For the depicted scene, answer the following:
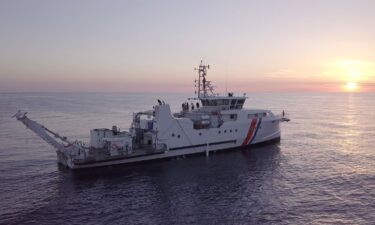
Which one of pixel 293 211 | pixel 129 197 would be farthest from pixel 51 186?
pixel 293 211

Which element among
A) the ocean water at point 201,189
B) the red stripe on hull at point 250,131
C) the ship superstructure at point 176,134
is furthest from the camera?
the red stripe on hull at point 250,131

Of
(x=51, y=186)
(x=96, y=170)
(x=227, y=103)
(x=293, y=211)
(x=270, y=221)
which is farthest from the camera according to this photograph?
(x=227, y=103)

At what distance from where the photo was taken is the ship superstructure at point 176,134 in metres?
32.8

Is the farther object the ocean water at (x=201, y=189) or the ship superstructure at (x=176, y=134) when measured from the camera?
the ship superstructure at (x=176, y=134)

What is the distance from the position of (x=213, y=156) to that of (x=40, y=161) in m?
19.1

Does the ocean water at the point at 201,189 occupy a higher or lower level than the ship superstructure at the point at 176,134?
lower

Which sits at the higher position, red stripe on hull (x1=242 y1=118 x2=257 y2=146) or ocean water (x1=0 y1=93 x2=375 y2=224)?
red stripe on hull (x1=242 y1=118 x2=257 y2=146)

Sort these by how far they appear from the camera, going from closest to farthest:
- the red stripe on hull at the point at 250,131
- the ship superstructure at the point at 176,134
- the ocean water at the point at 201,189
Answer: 1. the ocean water at the point at 201,189
2. the ship superstructure at the point at 176,134
3. the red stripe on hull at the point at 250,131

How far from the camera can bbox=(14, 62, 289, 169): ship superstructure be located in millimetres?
32844

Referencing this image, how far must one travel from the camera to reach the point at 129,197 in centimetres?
2583

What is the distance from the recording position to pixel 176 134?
37406 millimetres

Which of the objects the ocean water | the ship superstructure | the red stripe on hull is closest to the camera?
the ocean water

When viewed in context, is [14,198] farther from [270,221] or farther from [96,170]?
[270,221]

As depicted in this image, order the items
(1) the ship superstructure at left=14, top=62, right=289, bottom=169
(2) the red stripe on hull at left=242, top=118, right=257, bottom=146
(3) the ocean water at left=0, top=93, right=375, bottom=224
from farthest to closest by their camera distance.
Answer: (2) the red stripe on hull at left=242, top=118, right=257, bottom=146 < (1) the ship superstructure at left=14, top=62, right=289, bottom=169 < (3) the ocean water at left=0, top=93, right=375, bottom=224
